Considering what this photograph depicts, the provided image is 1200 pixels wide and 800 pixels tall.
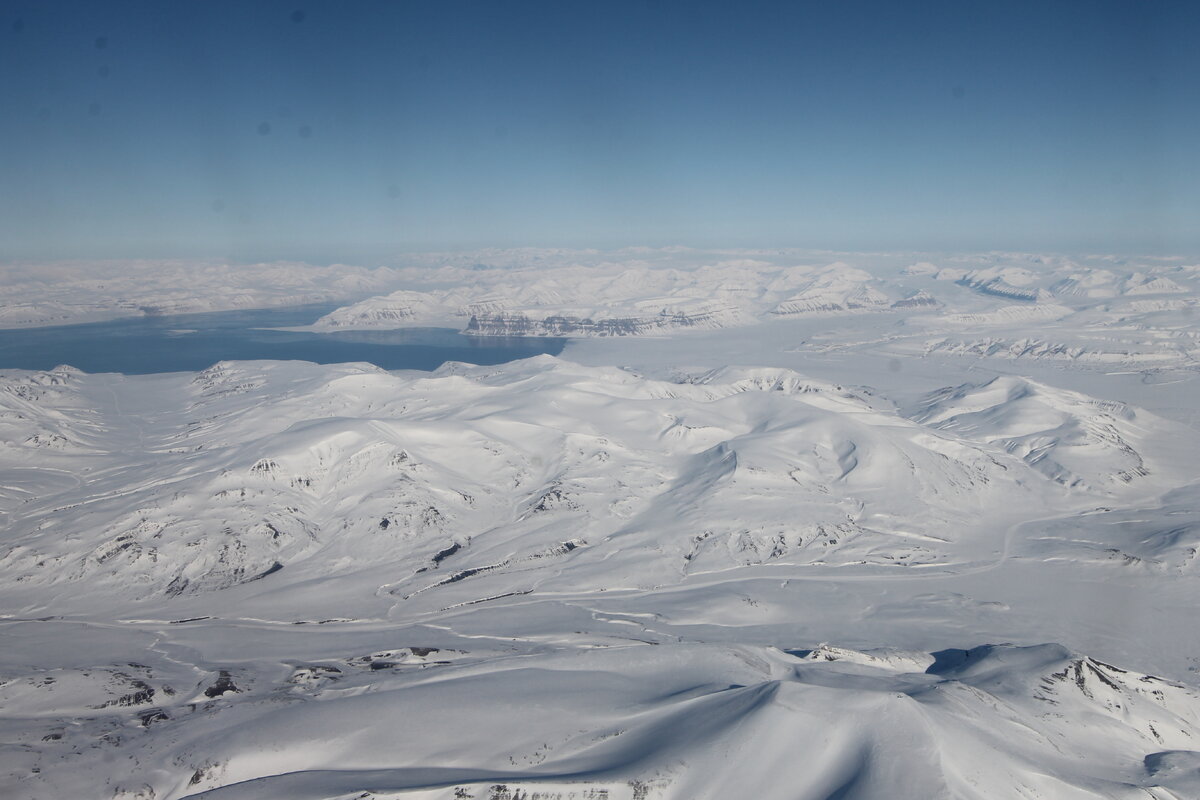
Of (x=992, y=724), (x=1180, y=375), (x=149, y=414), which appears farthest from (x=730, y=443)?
(x=1180, y=375)

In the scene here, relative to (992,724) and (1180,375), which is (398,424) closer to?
(992,724)

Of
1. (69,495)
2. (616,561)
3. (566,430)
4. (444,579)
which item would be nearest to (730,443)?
(566,430)

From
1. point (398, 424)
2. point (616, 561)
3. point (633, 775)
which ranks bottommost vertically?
point (616, 561)

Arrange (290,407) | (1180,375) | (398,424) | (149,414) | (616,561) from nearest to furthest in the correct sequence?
(616,561) < (398,424) < (290,407) < (149,414) < (1180,375)

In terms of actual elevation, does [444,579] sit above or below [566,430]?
below

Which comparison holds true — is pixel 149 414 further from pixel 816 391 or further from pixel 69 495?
pixel 816 391

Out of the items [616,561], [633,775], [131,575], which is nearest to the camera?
[633,775]

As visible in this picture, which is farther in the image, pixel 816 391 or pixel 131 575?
pixel 816 391

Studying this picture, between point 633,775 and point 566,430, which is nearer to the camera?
point 633,775

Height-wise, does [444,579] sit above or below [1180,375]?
below
